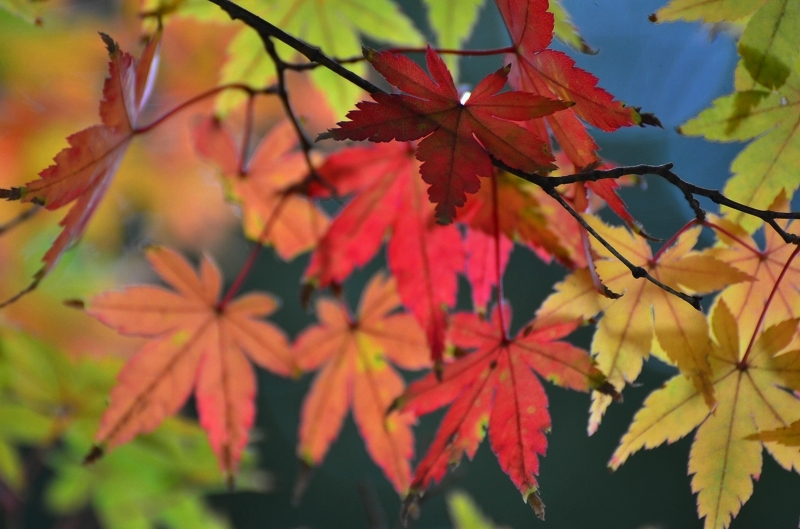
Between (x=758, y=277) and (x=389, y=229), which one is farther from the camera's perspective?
(x=389, y=229)

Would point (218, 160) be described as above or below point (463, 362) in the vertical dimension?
above

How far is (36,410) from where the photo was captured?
0.94 meters

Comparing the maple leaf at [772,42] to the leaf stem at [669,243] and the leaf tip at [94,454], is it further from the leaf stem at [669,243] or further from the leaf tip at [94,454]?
the leaf tip at [94,454]

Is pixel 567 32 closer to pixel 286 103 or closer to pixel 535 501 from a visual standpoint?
pixel 286 103

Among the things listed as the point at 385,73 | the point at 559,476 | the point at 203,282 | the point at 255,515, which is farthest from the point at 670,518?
the point at 255,515

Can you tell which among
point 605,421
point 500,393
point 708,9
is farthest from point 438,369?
point 605,421

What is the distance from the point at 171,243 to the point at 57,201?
148 centimetres

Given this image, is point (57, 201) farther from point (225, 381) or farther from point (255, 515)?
point (255, 515)

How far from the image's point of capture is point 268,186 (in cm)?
86

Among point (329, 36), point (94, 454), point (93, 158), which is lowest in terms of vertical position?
point (94, 454)


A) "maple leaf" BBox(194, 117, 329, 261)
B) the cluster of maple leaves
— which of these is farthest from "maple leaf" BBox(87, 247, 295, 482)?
"maple leaf" BBox(194, 117, 329, 261)

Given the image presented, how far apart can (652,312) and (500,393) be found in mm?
149

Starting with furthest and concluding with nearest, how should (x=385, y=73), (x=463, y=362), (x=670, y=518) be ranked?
(x=670, y=518), (x=463, y=362), (x=385, y=73)

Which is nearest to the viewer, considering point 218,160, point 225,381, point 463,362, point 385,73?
point 385,73
